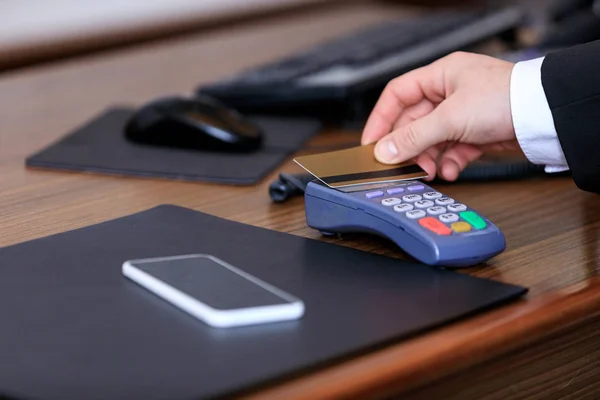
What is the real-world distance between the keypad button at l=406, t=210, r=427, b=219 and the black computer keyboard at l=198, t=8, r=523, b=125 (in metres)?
0.43

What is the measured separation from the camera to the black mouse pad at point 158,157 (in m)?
0.94

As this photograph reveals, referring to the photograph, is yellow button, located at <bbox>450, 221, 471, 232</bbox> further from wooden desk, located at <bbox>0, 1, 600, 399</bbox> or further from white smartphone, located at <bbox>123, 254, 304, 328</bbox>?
white smartphone, located at <bbox>123, 254, 304, 328</bbox>

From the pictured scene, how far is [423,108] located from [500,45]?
66 centimetres

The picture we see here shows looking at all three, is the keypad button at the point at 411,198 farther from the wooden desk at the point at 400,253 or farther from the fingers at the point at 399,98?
the fingers at the point at 399,98

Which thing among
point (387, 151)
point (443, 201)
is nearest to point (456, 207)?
point (443, 201)

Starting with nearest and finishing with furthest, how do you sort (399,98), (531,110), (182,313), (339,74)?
(182,313)
(531,110)
(399,98)
(339,74)

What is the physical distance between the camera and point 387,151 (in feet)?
2.64

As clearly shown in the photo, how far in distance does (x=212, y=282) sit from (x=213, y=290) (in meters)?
0.01

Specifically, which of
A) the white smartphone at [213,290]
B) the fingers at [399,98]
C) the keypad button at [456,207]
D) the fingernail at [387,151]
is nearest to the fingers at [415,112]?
the fingers at [399,98]

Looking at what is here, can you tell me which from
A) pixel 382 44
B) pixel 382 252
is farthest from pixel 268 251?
pixel 382 44

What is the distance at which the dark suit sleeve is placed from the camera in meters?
0.78

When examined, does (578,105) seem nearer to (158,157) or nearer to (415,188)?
(415,188)

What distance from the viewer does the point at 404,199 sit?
28.3 inches

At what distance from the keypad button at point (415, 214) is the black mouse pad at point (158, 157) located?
0.84 feet
